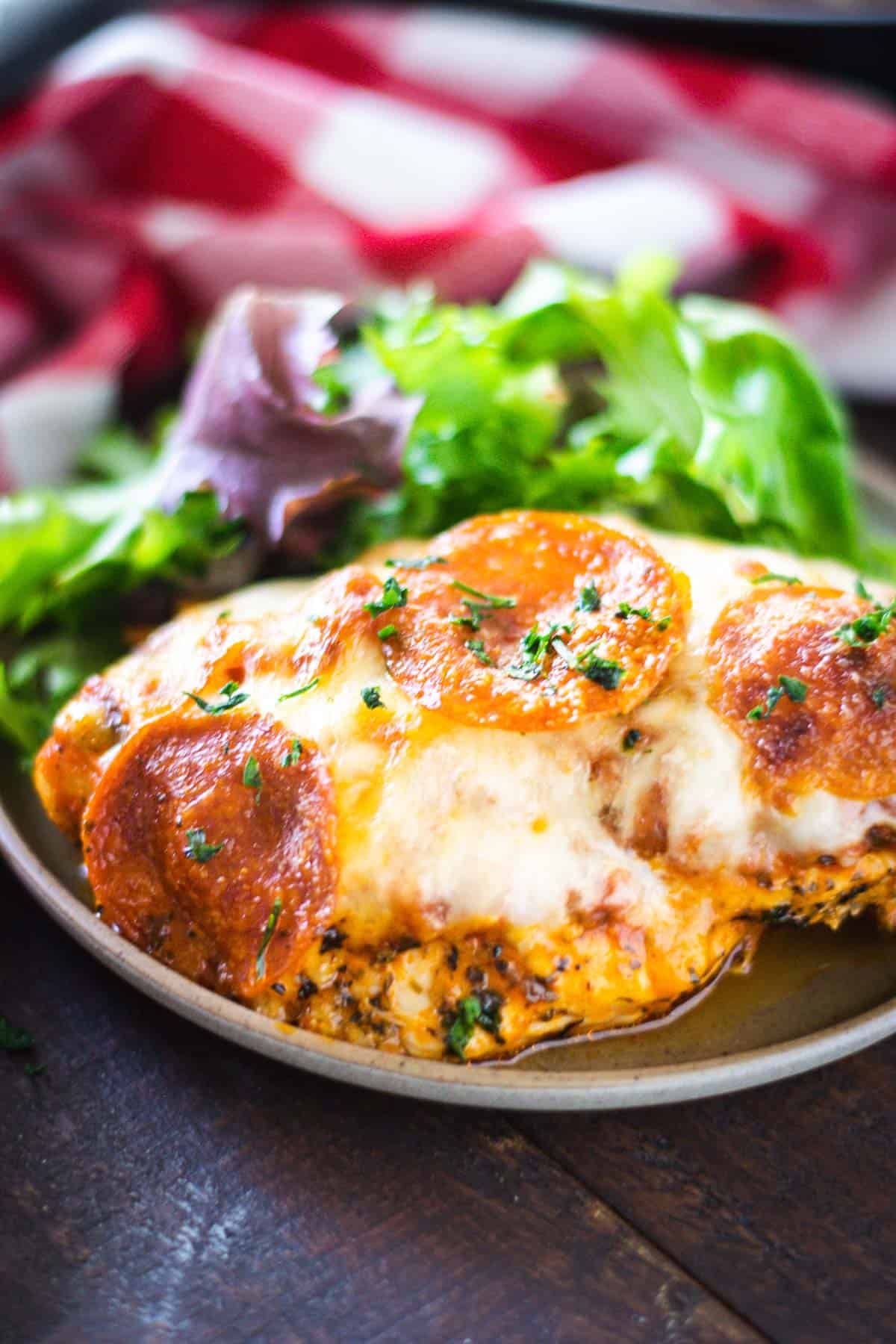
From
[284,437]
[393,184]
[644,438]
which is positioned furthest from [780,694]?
[393,184]

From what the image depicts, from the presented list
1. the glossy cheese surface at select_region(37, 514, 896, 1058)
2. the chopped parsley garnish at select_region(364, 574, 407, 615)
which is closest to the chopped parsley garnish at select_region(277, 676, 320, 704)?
the glossy cheese surface at select_region(37, 514, 896, 1058)

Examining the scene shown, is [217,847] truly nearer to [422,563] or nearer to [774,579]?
[422,563]

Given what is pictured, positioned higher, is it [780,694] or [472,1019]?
[780,694]

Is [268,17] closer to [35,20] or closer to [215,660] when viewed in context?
[35,20]

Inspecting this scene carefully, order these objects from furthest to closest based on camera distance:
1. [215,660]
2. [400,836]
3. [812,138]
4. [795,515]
Result: [812,138] < [795,515] < [215,660] < [400,836]

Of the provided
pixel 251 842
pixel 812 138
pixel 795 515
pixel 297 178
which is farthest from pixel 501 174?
pixel 251 842

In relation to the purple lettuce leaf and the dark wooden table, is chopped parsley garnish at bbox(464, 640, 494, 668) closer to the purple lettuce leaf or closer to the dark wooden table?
the dark wooden table
